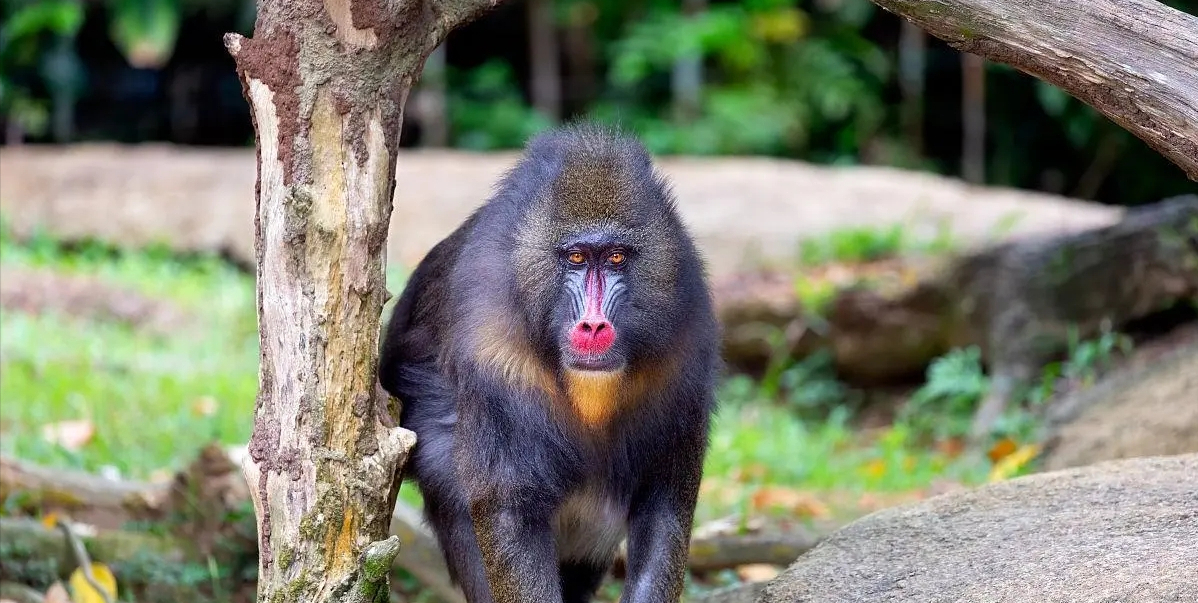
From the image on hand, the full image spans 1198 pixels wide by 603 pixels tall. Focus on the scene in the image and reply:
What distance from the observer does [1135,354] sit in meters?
7.14

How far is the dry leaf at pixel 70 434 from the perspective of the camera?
5973 mm

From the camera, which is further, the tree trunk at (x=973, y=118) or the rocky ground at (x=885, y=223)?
the tree trunk at (x=973, y=118)

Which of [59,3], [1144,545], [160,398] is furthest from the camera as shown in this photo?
[59,3]

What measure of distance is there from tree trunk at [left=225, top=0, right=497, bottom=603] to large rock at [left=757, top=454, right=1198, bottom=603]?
119 cm

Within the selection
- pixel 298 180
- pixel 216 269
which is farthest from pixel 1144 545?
pixel 216 269

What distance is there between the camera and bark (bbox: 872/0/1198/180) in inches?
129

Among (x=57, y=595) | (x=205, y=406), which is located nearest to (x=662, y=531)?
(x=57, y=595)

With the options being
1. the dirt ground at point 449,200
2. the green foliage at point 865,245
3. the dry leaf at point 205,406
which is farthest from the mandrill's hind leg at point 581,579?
the dirt ground at point 449,200

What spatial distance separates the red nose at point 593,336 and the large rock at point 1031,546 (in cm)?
91

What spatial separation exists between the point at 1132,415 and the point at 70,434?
4.66 metres

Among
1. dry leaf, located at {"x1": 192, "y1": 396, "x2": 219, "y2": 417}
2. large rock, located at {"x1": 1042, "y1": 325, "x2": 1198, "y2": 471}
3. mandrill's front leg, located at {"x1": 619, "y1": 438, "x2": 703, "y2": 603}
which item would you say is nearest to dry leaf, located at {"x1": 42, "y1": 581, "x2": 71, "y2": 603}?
mandrill's front leg, located at {"x1": 619, "y1": 438, "x2": 703, "y2": 603}

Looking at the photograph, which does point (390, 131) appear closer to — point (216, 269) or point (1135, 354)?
point (1135, 354)

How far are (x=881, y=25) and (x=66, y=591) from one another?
10873 mm

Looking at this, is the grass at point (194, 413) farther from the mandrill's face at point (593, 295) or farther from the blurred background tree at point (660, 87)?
the blurred background tree at point (660, 87)
